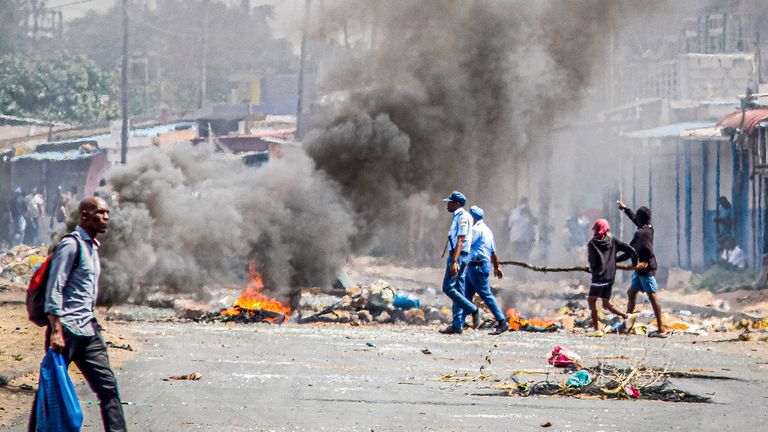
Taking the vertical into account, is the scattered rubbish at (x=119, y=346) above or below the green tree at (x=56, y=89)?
below

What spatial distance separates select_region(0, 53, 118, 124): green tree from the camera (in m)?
57.5

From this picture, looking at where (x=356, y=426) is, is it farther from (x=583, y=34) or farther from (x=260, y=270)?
(x=583, y=34)

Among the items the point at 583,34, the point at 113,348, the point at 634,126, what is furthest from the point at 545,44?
the point at 113,348

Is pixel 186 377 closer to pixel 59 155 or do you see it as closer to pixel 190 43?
pixel 59 155

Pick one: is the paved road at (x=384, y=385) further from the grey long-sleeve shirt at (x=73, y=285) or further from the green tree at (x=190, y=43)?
the green tree at (x=190, y=43)

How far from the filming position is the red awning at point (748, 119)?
24.5 meters

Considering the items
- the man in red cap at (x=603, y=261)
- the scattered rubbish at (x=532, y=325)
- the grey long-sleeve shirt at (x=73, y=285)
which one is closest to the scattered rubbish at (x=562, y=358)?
the man in red cap at (x=603, y=261)

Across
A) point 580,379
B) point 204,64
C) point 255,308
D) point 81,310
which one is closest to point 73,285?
point 81,310

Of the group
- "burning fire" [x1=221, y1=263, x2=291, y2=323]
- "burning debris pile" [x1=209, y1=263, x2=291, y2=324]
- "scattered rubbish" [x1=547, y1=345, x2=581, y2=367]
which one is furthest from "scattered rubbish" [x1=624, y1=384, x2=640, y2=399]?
"burning fire" [x1=221, y1=263, x2=291, y2=323]

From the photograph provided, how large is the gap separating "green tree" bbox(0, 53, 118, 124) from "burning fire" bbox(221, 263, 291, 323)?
40.7m

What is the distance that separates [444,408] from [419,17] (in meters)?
16.6

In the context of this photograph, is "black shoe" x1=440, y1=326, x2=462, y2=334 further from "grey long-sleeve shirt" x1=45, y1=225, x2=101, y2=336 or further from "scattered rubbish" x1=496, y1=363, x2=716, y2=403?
"grey long-sleeve shirt" x1=45, y1=225, x2=101, y2=336

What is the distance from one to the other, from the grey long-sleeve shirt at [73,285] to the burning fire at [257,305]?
34.6ft

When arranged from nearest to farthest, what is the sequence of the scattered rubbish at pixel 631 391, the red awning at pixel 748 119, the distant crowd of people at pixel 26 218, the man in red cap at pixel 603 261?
1. the scattered rubbish at pixel 631 391
2. the man in red cap at pixel 603 261
3. the red awning at pixel 748 119
4. the distant crowd of people at pixel 26 218
